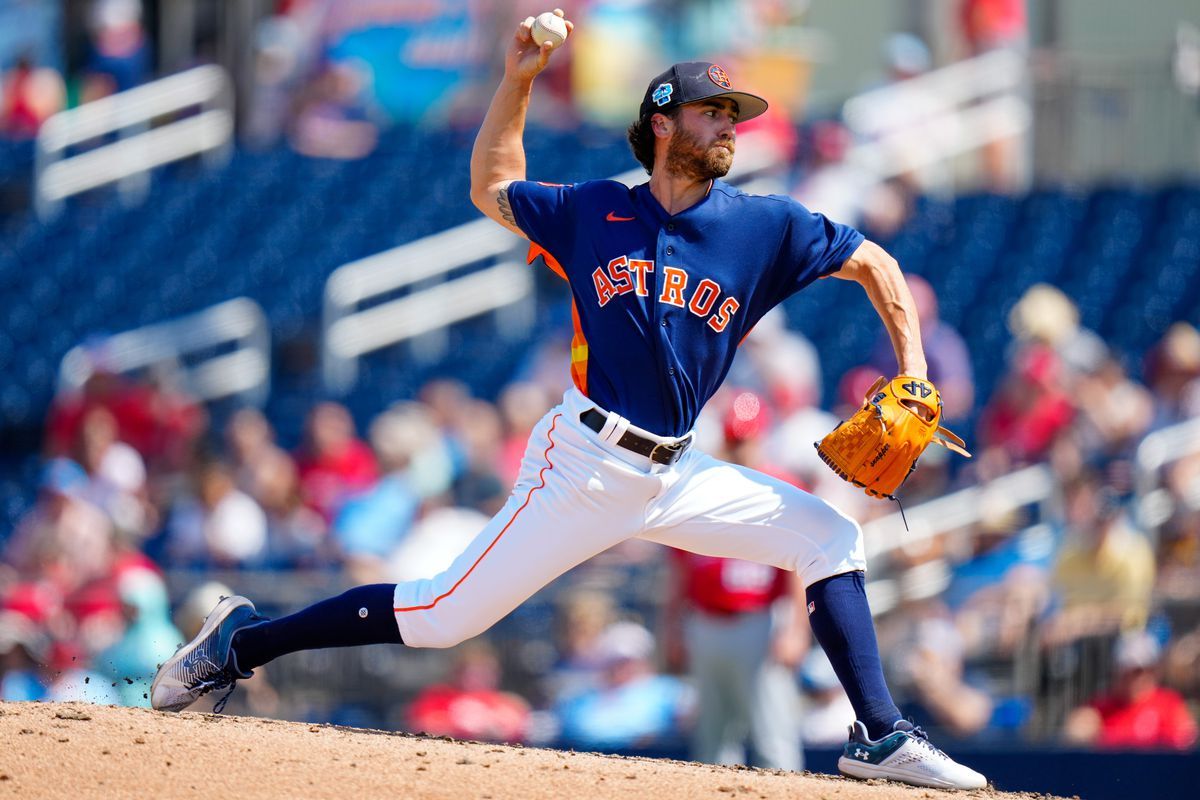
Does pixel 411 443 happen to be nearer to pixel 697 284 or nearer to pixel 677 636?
pixel 677 636

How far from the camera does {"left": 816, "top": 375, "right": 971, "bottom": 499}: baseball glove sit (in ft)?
14.9

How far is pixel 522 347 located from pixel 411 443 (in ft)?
7.31

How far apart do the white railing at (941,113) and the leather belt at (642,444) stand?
25.4 ft

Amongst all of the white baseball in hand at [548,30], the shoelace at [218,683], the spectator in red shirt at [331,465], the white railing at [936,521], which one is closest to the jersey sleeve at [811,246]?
the white baseball in hand at [548,30]

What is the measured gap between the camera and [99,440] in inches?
375

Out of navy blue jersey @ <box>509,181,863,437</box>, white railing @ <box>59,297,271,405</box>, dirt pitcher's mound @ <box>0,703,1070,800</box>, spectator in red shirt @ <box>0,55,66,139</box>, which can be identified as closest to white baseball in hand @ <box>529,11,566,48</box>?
navy blue jersey @ <box>509,181,863,437</box>

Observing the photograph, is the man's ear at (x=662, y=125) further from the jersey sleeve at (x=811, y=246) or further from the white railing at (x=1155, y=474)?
the white railing at (x=1155, y=474)

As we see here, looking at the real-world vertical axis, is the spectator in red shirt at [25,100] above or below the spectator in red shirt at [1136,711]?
above

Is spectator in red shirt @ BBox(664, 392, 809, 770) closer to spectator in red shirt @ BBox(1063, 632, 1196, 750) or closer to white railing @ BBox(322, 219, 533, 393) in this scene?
spectator in red shirt @ BBox(1063, 632, 1196, 750)

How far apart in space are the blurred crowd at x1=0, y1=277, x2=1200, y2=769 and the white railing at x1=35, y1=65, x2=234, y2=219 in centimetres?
426

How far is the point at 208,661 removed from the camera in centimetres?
494

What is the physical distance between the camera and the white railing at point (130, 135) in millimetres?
13250

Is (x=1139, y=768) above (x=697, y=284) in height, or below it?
below

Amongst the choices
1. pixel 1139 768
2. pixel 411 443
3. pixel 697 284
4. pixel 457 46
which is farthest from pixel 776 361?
pixel 457 46
